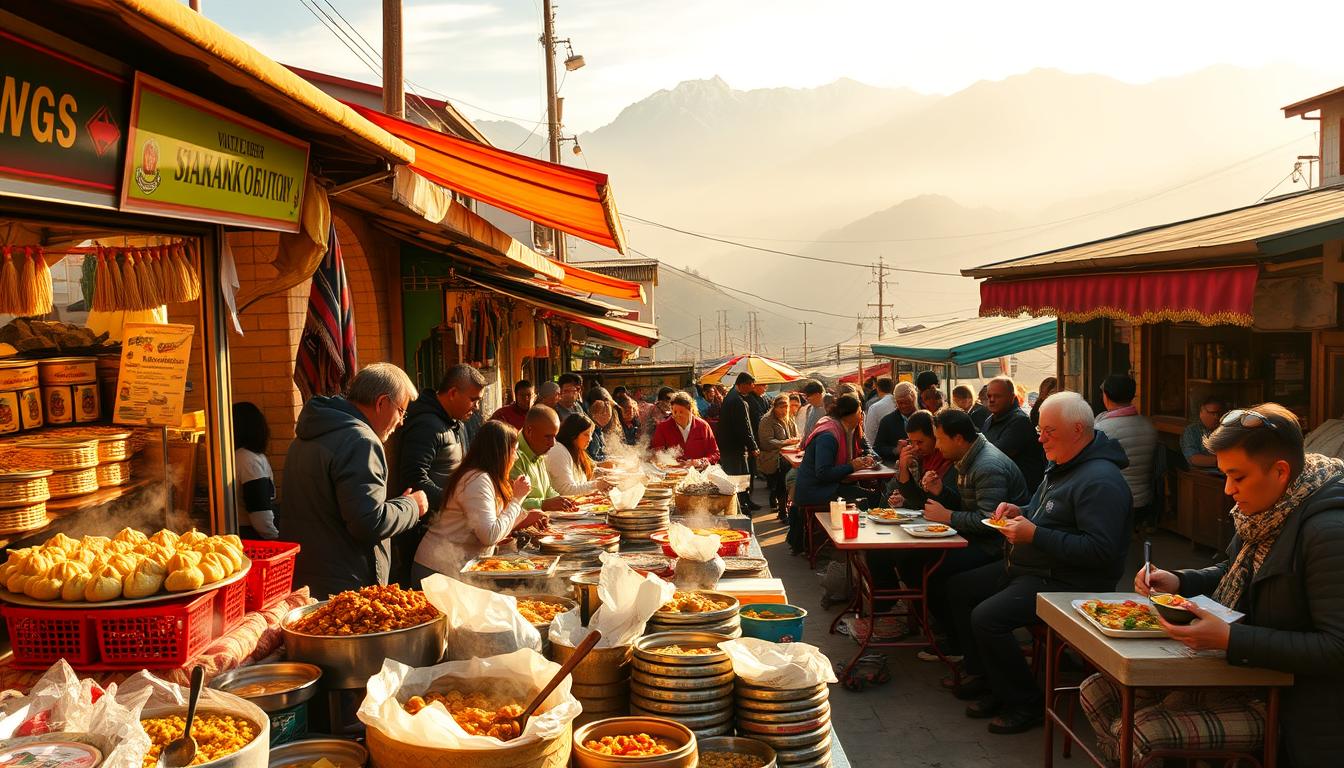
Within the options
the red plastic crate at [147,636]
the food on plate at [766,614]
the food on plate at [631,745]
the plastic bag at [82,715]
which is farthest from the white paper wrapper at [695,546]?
the plastic bag at [82,715]

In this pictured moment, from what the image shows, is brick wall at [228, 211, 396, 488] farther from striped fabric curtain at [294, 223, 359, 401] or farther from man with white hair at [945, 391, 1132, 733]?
man with white hair at [945, 391, 1132, 733]

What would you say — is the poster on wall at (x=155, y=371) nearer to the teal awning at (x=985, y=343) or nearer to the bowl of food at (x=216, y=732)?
the bowl of food at (x=216, y=732)

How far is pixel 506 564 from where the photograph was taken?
16.7ft

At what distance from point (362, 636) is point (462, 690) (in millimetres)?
371

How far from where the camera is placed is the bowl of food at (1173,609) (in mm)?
3791

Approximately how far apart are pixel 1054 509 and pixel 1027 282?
7173mm

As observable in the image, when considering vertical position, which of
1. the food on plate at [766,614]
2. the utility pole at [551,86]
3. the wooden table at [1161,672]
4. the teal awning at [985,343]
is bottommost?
the wooden table at [1161,672]

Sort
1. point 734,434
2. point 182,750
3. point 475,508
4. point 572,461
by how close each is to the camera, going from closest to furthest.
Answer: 1. point 182,750
2. point 475,508
3. point 572,461
4. point 734,434

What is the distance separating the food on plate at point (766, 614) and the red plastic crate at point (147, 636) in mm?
2158

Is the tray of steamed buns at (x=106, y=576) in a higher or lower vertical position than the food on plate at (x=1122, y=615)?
higher

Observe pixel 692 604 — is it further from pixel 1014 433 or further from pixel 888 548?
pixel 1014 433

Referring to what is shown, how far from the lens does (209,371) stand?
416 centimetres

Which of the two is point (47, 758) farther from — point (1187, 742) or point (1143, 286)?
point (1143, 286)

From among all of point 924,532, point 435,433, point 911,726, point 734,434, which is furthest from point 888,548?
point 734,434
